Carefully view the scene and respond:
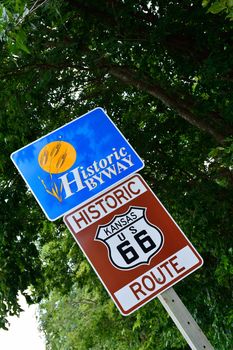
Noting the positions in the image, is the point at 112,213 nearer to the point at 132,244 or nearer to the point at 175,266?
the point at 132,244

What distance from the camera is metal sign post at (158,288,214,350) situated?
7.00 ft

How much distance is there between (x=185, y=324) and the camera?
7.14ft

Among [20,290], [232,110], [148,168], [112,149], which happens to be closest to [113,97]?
[148,168]

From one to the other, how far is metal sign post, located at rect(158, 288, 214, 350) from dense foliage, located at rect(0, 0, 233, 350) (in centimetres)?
286

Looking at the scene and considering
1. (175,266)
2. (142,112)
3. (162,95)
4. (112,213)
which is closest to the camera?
(175,266)

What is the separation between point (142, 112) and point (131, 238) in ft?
20.8

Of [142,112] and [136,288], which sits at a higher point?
[142,112]

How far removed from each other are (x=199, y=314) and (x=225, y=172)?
2462 mm

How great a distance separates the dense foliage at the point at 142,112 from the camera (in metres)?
6.15

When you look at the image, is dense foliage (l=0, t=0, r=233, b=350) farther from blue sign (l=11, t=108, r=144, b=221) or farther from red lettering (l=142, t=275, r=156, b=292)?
red lettering (l=142, t=275, r=156, b=292)

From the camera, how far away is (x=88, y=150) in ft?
8.23

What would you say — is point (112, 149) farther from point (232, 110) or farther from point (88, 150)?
point (232, 110)

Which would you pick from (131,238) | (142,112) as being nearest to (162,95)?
(142,112)

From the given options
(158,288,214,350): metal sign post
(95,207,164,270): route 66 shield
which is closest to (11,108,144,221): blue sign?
(95,207,164,270): route 66 shield
